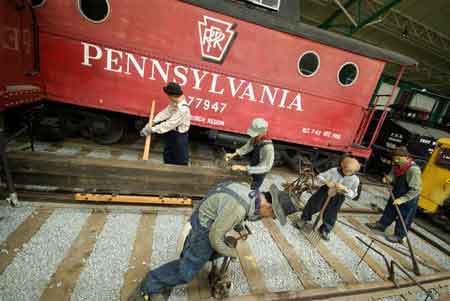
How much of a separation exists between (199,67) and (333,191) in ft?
11.0

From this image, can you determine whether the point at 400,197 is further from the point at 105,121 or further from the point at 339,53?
the point at 105,121

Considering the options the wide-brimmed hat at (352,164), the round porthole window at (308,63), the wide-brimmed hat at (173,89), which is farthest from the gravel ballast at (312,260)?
the round porthole window at (308,63)

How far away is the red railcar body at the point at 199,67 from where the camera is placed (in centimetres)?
368

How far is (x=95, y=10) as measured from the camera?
359cm

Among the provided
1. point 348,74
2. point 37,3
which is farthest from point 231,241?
point 348,74

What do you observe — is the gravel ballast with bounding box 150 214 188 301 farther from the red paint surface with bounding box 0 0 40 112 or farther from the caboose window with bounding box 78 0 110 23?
the caboose window with bounding box 78 0 110 23

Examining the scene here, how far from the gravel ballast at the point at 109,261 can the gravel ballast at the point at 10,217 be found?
3.18ft

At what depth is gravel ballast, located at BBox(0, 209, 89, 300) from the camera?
1867 millimetres

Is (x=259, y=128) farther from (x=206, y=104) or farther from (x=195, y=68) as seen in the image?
(x=195, y=68)

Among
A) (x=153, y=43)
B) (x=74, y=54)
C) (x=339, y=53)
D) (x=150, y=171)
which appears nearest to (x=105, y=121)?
(x=74, y=54)

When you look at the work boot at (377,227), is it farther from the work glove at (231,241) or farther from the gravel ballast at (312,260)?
the work glove at (231,241)

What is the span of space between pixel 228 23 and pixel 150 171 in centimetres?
313

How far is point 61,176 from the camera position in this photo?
9.39 ft

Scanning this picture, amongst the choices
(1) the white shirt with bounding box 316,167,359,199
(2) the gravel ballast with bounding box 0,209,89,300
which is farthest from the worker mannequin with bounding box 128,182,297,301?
(1) the white shirt with bounding box 316,167,359,199
